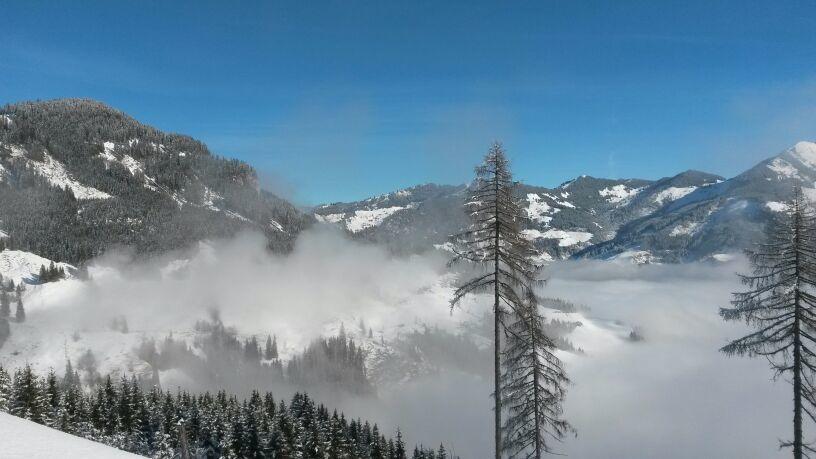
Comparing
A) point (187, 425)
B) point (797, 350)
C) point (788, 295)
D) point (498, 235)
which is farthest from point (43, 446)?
point (187, 425)

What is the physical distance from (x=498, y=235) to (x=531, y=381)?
9.29m

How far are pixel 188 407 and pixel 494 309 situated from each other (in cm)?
6334

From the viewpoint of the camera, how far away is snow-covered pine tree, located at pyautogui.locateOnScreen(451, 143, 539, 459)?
23.7 metres

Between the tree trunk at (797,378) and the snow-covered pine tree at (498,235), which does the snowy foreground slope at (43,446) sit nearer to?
the snow-covered pine tree at (498,235)

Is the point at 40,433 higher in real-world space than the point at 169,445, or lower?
higher

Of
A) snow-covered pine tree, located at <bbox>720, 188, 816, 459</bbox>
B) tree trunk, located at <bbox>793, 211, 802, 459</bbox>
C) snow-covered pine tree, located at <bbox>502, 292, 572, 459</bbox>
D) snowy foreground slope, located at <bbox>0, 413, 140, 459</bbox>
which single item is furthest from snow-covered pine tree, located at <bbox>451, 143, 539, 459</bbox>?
snowy foreground slope, located at <bbox>0, 413, 140, 459</bbox>

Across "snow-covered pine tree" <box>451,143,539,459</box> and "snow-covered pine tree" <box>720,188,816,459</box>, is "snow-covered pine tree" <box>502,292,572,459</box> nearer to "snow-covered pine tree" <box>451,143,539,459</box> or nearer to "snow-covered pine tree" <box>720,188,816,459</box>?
"snow-covered pine tree" <box>451,143,539,459</box>

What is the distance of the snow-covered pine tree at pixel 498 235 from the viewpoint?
23703mm

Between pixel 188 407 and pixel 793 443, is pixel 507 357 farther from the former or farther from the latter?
pixel 188 407

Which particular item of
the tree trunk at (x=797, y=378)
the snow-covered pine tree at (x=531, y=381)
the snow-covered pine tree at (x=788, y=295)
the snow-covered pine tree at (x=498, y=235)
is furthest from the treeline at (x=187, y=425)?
the snow-covered pine tree at (x=788, y=295)

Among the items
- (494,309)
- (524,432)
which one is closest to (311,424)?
(524,432)

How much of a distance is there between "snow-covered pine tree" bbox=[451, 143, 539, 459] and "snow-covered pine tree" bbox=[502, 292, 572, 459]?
1399mm

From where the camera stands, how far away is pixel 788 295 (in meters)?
23.3

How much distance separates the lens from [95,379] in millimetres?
184750
